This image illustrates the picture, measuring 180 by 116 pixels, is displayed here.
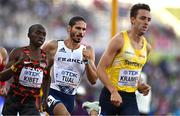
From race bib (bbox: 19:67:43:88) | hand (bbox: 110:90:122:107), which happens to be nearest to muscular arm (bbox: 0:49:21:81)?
race bib (bbox: 19:67:43:88)

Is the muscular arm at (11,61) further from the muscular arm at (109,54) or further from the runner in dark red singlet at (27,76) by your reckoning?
the muscular arm at (109,54)

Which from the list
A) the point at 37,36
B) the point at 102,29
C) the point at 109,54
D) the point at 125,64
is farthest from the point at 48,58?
the point at 102,29

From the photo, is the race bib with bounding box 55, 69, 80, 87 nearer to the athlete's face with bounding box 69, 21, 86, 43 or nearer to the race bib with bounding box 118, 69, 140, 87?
the athlete's face with bounding box 69, 21, 86, 43

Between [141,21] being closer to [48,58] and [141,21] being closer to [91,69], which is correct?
[91,69]

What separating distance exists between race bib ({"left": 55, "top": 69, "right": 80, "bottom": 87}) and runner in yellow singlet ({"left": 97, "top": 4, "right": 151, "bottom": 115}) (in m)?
0.69

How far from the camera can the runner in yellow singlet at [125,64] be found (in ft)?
22.5

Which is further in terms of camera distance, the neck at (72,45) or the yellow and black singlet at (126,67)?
the neck at (72,45)

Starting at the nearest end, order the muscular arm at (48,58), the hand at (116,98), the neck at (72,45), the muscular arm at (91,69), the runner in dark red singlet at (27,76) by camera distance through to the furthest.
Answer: the hand at (116,98) → the runner in dark red singlet at (27,76) → the muscular arm at (48,58) → the muscular arm at (91,69) → the neck at (72,45)

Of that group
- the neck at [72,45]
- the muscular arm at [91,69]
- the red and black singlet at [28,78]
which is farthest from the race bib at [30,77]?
the neck at [72,45]

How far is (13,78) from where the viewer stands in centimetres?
703

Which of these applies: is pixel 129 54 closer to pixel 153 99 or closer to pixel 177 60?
pixel 153 99

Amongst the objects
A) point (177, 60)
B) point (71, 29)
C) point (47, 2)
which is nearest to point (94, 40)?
point (47, 2)

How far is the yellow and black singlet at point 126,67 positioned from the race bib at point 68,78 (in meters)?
0.74

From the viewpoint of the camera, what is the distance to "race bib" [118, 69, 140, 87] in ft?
22.9
